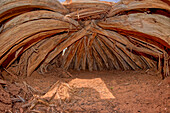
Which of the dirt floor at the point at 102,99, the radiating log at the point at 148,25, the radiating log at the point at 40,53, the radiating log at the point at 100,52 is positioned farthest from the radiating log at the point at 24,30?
the radiating log at the point at 100,52

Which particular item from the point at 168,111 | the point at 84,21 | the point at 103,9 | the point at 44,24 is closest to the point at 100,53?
the point at 84,21

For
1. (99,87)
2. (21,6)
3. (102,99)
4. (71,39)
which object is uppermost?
(71,39)

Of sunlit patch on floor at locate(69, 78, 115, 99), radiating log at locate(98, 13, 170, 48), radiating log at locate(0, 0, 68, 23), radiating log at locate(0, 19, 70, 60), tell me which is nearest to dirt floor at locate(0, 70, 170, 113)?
sunlit patch on floor at locate(69, 78, 115, 99)

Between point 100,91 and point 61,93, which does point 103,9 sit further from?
point 61,93

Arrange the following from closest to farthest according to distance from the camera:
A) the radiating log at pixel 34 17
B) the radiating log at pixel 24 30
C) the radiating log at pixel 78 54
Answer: the radiating log at pixel 24 30, the radiating log at pixel 34 17, the radiating log at pixel 78 54

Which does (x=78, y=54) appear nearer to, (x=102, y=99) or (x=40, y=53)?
(x=40, y=53)

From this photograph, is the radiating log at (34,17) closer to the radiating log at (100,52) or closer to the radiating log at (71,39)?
the radiating log at (71,39)

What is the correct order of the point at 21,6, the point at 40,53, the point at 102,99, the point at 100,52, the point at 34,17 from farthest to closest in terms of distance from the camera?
1. the point at 100,52
2. the point at 40,53
3. the point at 34,17
4. the point at 102,99
5. the point at 21,6

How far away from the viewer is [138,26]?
3053 mm

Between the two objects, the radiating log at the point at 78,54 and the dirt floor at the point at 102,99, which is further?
the radiating log at the point at 78,54

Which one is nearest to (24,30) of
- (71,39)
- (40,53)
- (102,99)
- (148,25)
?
(40,53)

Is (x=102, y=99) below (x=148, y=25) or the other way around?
below

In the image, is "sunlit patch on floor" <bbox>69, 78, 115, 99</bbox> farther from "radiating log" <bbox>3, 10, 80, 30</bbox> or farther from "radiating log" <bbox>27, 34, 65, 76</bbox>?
"radiating log" <bbox>3, 10, 80, 30</bbox>

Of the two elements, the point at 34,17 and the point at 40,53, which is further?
the point at 40,53
